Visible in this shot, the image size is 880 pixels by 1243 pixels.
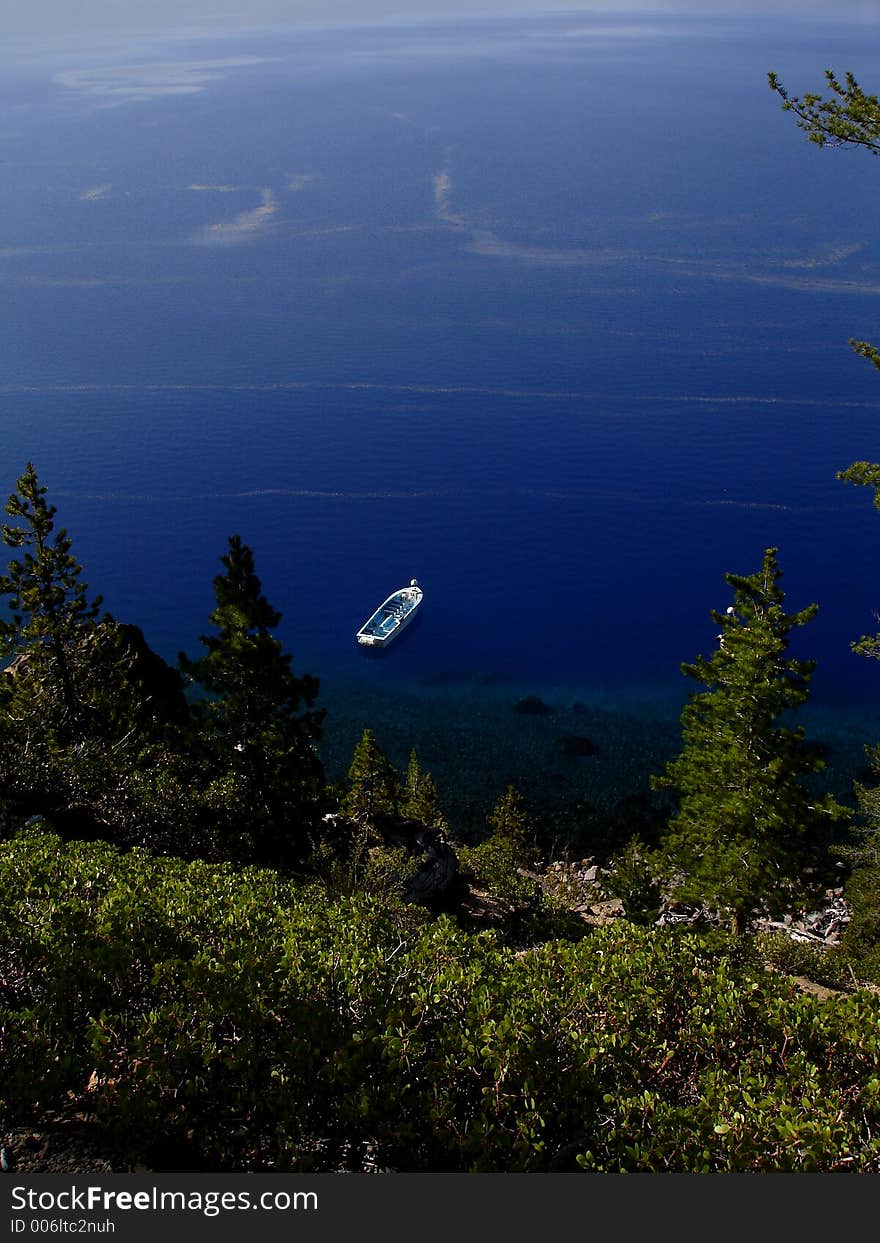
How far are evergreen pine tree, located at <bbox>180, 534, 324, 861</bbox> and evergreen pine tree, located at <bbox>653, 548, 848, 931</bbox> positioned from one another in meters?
13.8

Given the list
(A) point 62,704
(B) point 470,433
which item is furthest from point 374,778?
(B) point 470,433

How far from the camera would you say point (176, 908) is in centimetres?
1593

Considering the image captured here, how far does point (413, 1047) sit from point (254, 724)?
18954mm

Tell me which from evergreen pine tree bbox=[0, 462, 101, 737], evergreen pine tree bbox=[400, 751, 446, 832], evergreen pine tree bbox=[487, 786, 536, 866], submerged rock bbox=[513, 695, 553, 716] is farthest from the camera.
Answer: submerged rock bbox=[513, 695, 553, 716]

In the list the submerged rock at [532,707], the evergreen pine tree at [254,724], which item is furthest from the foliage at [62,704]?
the submerged rock at [532,707]

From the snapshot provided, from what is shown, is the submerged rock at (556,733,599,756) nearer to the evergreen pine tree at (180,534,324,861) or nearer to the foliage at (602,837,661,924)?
the foliage at (602,837,661,924)

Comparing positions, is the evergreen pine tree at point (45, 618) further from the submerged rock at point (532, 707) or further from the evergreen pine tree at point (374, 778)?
the submerged rock at point (532, 707)

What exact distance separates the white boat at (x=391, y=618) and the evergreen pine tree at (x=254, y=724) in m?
47.7

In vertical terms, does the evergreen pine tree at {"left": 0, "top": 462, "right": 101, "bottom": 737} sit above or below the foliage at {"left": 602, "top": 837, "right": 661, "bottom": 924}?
above

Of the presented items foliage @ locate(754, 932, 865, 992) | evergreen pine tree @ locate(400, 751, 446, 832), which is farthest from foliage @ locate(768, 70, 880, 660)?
evergreen pine tree @ locate(400, 751, 446, 832)

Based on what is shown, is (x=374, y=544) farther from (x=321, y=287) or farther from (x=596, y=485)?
(x=321, y=287)

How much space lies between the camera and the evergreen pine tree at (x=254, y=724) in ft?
98.0

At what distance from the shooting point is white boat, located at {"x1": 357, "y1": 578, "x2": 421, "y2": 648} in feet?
261

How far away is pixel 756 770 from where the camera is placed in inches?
1053
